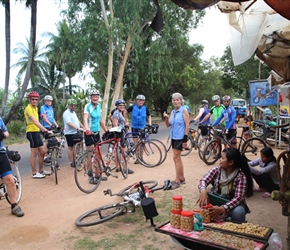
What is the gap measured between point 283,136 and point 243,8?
855 cm

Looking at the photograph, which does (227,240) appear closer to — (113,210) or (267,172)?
(113,210)

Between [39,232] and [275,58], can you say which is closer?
[275,58]

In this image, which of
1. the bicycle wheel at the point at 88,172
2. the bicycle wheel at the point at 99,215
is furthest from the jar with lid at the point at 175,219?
the bicycle wheel at the point at 88,172

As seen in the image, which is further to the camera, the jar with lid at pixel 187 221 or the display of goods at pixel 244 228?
the jar with lid at pixel 187 221

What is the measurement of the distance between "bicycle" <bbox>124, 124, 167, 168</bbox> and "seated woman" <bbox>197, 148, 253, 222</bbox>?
13.0 feet

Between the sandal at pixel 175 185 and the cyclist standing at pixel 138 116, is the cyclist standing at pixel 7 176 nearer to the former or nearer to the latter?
the sandal at pixel 175 185

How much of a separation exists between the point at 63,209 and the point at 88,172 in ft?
3.52

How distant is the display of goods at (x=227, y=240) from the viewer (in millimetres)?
2623

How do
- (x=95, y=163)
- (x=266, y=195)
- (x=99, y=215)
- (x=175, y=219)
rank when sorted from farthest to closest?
1. (x=95, y=163)
2. (x=266, y=195)
3. (x=99, y=215)
4. (x=175, y=219)

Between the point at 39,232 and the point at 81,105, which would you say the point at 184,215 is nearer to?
the point at 39,232

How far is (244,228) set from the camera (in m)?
2.92

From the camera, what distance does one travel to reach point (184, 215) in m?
3.01

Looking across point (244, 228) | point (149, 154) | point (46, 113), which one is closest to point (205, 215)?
point (244, 228)

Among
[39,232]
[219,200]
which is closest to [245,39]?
[219,200]
